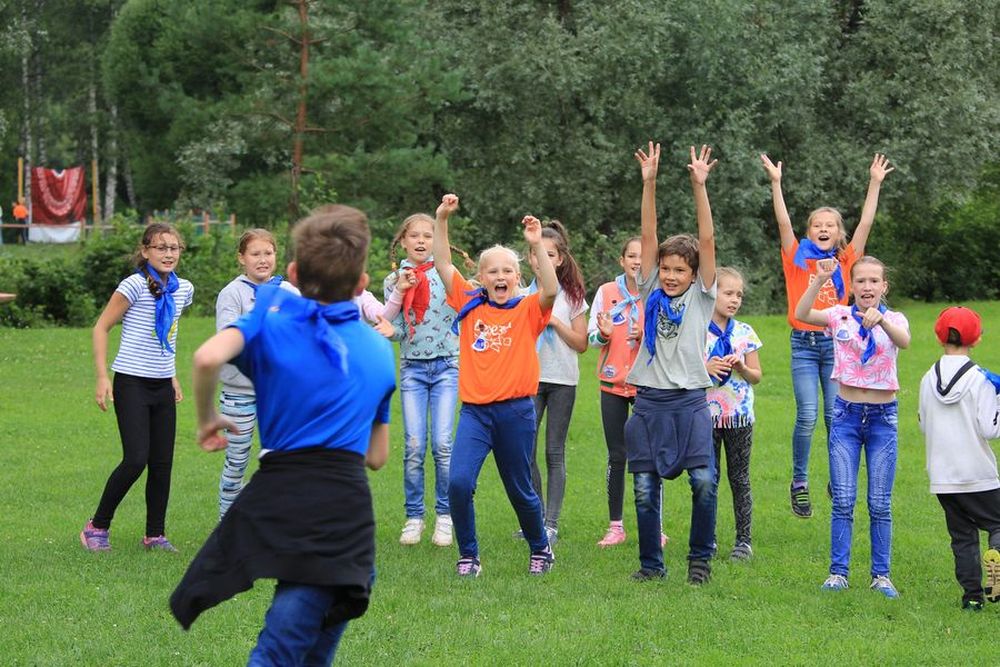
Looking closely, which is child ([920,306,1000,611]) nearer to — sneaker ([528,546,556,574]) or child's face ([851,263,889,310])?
child's face ([851,263,889,310])

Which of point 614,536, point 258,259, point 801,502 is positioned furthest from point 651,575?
point 258,259

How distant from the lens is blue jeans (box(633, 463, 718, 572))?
7820 millimetres

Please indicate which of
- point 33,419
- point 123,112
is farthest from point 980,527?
point 123,112

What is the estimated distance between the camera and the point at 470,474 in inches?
315

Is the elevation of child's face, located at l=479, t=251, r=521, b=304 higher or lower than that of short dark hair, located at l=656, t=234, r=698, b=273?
lower

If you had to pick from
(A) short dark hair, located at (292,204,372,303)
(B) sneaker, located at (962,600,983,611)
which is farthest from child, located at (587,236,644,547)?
(A) short dark hair, located at (292,204,372,303)

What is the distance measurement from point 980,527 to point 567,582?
2420 millimetres

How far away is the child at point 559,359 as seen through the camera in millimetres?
9109

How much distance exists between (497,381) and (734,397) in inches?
72.5

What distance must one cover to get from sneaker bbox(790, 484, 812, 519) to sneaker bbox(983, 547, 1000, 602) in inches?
109

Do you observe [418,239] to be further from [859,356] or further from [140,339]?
[859,356]

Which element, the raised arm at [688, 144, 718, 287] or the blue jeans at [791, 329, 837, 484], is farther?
the blue jeans at [791, 329, 837, 484]

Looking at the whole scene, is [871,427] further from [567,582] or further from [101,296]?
[101,296]

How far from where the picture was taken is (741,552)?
29.2ft
